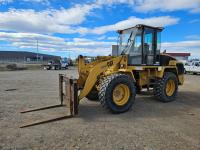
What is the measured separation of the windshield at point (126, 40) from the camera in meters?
9.98

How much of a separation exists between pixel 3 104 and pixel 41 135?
4.25m

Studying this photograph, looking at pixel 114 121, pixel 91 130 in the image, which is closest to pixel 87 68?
pixel 114 121

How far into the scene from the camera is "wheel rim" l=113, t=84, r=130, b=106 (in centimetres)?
838

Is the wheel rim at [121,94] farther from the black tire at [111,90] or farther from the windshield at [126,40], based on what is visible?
the windshield at [126,40]

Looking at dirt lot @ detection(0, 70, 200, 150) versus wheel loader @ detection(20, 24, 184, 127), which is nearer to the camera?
dirt lot @ detection(0, 70, 200, 150)

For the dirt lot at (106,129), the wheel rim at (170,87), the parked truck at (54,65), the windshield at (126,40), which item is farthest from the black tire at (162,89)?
the parked truck at (54,65)

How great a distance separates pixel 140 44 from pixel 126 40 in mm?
616

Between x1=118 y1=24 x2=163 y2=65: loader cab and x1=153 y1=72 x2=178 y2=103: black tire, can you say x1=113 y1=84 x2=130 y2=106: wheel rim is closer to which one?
x1=118 y1=24 x2=163 y2=65: loader cab

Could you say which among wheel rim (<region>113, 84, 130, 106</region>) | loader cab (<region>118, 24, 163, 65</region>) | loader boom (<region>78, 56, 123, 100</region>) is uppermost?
loader cab (<region>118, 24, 163, 65</region>)

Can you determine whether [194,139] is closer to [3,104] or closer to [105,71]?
[105,71]

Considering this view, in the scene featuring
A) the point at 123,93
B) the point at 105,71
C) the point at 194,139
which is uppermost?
the point at 105,71

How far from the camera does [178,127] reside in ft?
22.6

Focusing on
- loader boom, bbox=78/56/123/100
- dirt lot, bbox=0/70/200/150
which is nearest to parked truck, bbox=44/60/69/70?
dirt lot, bbox=0/70/200/150

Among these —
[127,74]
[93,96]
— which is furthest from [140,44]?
[93,96]
